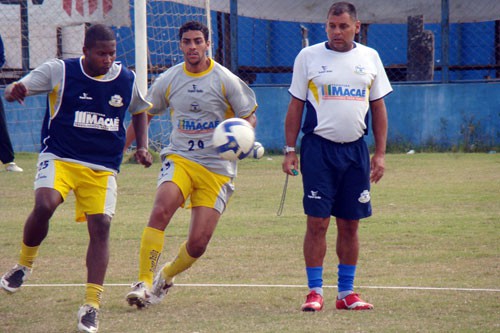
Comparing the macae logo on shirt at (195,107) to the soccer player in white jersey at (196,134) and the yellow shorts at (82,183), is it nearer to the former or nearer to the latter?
the soccer player in white jersey at (196,134)

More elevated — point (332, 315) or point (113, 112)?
point (113, 112)

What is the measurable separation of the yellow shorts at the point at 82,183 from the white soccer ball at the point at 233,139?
35.9 inches

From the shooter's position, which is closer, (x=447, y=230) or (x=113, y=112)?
(x=113, y=112)

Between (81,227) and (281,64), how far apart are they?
43.2 feet

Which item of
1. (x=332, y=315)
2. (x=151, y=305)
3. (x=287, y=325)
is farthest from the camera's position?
(x=151, y=305)

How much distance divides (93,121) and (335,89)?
1.74m

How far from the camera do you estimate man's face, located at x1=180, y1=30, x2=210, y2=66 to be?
7.52 meters

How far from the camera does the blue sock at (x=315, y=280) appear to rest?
6843mm

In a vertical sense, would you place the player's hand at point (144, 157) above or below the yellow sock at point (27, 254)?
above

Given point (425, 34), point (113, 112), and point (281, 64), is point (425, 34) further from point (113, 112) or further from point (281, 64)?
point (113, 112)

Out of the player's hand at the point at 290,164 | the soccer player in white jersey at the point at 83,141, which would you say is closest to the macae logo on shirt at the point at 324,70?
the player's hand at the point at 290,164

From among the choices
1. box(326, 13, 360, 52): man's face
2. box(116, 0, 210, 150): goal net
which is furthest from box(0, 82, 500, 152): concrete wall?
box(326, 13, 360, 52): man's face

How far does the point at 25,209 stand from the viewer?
12406 mm

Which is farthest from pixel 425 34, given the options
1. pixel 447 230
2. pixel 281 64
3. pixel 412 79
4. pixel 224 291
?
pixel 224 291
